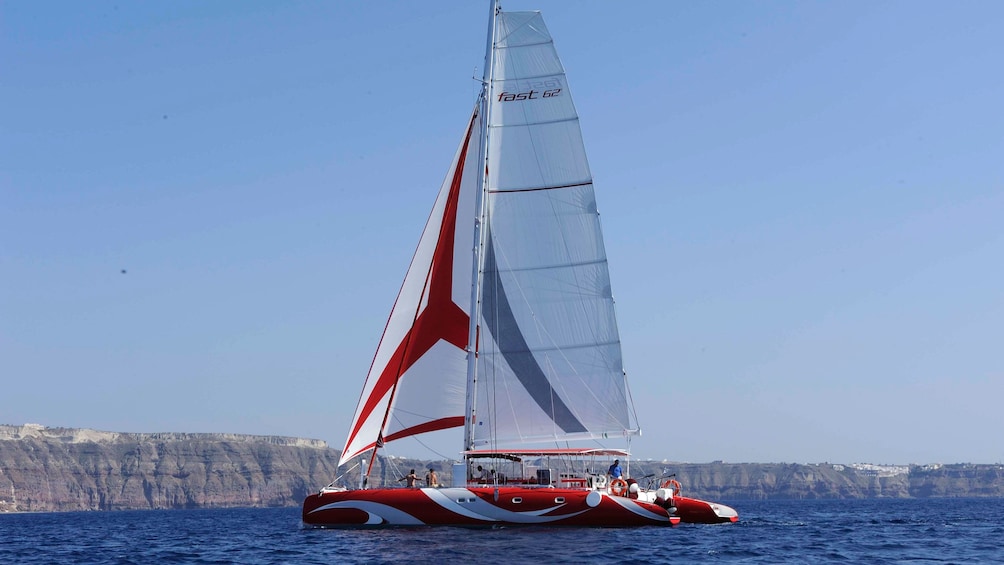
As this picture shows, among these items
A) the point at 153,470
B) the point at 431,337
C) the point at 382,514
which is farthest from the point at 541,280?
the point at 153,470

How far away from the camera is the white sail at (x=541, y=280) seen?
1167 inches

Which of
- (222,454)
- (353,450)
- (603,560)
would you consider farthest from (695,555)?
(222,454)

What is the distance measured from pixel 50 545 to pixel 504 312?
54.8 feet

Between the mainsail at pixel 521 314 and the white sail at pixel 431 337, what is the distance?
0.04 m

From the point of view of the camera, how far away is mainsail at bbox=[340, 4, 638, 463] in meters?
29.7

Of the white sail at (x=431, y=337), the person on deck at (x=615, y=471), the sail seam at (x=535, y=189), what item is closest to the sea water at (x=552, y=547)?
the person on deck at (x=615, y=471)

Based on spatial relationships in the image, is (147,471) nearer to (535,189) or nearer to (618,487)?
(535,189)

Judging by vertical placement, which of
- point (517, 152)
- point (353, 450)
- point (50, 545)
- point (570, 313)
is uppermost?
point (517, 152)

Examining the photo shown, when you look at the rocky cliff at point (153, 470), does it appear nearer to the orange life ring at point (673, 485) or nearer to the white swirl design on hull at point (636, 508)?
the orange life ring at point (673, 485)

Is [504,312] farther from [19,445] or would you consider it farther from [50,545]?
[19,445]

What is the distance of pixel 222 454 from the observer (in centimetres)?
17625

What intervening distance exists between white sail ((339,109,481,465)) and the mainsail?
1.6 inches

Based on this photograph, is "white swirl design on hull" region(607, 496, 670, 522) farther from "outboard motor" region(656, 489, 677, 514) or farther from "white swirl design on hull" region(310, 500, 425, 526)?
"white swirl design on hull" region(310, 500, 425, 526)

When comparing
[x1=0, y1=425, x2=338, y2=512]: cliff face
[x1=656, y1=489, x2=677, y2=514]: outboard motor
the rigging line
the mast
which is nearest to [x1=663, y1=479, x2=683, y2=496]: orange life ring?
[x1=656, y1=489, x2=677, y2=514]: outboard motor
